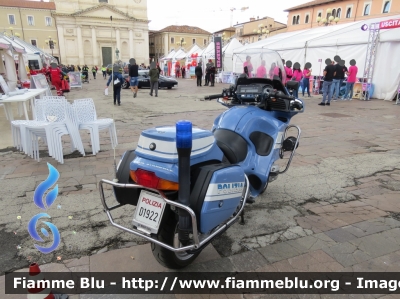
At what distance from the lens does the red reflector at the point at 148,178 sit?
5.92 feet

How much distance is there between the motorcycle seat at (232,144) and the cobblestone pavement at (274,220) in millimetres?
795

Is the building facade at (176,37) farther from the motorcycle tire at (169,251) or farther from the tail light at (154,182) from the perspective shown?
the tail light at (154,182)

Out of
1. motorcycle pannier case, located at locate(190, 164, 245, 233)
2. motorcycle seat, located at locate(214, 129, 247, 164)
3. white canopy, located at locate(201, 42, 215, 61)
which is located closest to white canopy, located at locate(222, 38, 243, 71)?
white canopy, located at locate(201, 42, 215, 61)

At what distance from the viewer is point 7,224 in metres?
2.92

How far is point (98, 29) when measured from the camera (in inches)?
2389

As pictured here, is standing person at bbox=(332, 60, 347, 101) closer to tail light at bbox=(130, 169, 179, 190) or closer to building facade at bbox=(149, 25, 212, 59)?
tail light at bbox=(130, 169, 179, 190)

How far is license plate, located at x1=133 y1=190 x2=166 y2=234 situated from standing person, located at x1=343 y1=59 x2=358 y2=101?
13217 mm

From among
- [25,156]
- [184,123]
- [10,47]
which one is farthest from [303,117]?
[10,47]

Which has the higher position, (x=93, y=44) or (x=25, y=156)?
(x=93, y=44)

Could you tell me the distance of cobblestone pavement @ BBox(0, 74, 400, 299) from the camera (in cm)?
240

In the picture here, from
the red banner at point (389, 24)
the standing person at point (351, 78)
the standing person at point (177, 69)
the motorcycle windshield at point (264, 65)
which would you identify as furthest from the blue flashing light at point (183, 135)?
the standing person at point (177, 69)

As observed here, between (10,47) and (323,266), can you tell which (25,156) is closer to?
(323,266)

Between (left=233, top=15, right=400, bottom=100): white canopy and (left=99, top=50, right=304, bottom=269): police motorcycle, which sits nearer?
(left=99, top=50, right=304, bottom=269): police motorcycle

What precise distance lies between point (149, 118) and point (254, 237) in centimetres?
652
